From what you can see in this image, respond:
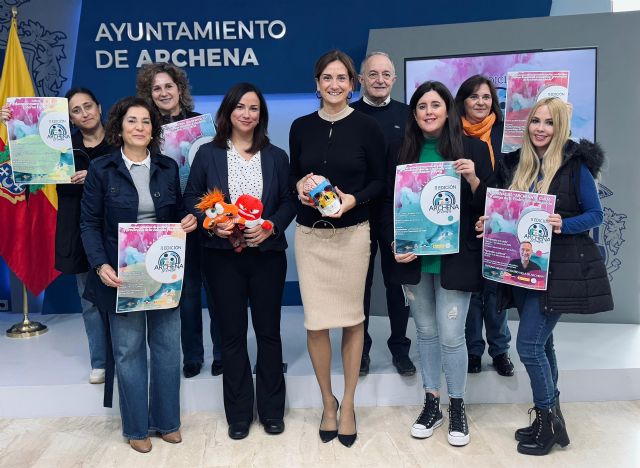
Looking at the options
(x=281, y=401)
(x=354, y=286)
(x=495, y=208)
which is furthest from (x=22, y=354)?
(x=495, y=208)

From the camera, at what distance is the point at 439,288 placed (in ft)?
10.2

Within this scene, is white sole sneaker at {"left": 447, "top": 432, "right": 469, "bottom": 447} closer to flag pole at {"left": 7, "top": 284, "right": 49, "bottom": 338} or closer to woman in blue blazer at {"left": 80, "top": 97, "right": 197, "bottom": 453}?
woman in blue blazer at {"left": 80, "top": 97, "right": 197, "bottom": 453}

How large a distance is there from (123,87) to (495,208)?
3.51 meters

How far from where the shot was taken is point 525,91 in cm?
352

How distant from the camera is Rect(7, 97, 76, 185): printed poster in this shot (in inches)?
135

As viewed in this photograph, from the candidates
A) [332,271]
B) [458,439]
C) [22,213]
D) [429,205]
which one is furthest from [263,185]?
[22,213]

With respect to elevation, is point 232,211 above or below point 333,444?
above

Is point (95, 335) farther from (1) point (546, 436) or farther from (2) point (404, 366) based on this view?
(1) point (546, 436)

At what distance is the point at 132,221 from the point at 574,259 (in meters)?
2.01

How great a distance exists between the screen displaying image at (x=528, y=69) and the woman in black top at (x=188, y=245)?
6.15ft

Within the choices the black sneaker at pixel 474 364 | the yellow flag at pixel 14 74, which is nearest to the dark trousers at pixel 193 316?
the black sneaker at pixel 474 364

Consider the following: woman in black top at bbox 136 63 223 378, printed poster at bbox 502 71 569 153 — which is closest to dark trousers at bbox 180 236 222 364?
woman in black top at bbox 136 63 223 378

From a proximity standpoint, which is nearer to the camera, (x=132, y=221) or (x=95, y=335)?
(x=132, y=221)

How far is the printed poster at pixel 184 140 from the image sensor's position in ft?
11.5
